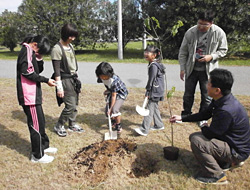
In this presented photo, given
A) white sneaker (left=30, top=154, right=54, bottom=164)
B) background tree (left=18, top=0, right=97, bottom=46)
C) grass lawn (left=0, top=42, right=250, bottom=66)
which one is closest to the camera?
white sneaker (left=30, top=154, right=54, bottom=164)

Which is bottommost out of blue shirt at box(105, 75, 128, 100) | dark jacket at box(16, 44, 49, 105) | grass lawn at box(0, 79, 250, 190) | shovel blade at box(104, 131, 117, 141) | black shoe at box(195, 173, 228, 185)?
grass lawn at box(0, 79, 250, 190)

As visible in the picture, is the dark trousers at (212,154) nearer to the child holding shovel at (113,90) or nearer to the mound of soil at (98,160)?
the mound of soil at (98,160)

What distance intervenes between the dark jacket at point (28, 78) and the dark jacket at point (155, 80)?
144 centimetres

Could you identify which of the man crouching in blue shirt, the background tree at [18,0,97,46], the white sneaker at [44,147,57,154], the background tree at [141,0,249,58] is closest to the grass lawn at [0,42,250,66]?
the background tree at [141,0,249,58]

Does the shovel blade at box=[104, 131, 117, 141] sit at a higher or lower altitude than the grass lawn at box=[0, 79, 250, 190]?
higher

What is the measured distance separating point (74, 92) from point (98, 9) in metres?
12.7

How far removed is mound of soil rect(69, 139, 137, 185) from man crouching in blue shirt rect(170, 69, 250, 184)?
3.09 ft

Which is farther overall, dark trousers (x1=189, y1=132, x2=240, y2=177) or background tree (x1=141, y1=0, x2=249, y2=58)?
background tree (x1=141, y1=0, x2=249, y2=58)

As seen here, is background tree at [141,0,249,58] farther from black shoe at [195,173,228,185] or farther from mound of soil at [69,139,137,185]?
black shoe at [195,173,228,185]

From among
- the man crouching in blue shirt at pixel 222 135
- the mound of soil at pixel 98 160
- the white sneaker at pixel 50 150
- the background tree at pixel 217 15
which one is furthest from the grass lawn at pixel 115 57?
the man crouching in blue shirt at pixel 222 135

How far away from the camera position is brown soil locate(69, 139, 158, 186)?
2.63 metres

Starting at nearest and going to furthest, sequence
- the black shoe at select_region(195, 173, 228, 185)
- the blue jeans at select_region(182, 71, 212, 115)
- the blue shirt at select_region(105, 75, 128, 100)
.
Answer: the black shoe at select_region(195, 173, 228, 185)
the blue shirt at select_region(105, 75, 128, 100)
the blue jeans at select_region(182, 71, 212, 115)

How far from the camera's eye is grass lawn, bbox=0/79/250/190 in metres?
2.50

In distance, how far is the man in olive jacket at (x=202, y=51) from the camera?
137 inches
